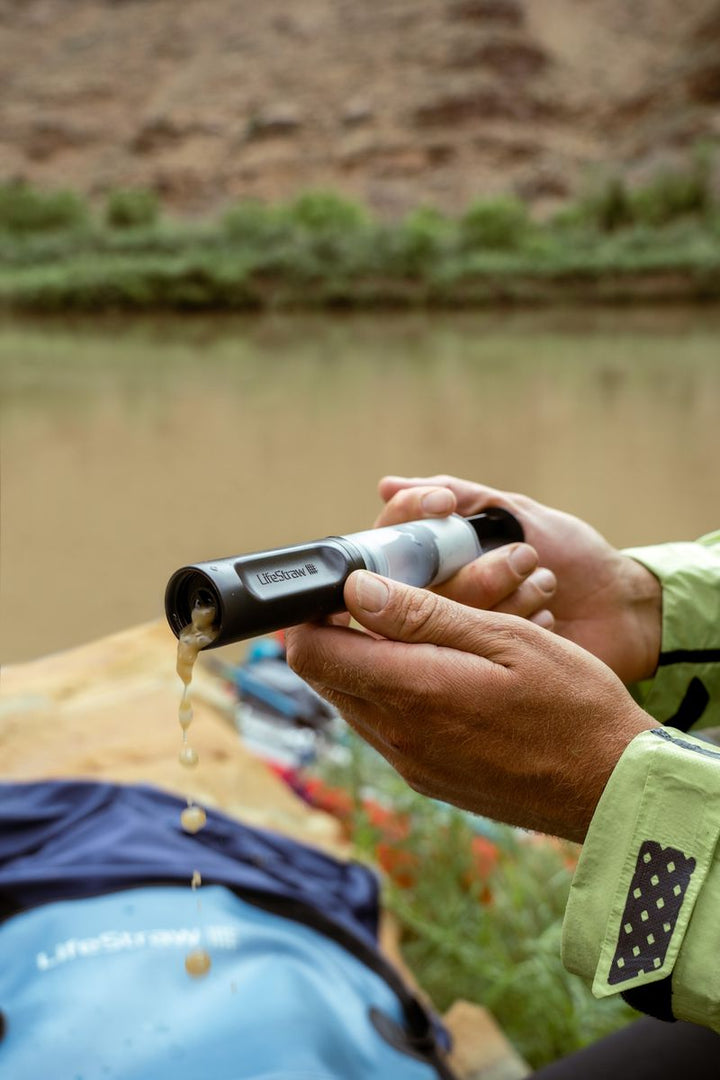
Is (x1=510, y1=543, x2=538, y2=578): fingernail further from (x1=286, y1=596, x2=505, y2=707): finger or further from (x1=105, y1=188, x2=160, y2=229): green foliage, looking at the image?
(x1=105, y1=188, x2=160, y2=229): green foliage

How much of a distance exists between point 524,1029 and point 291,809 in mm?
470

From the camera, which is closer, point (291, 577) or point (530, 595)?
point (291, 577)

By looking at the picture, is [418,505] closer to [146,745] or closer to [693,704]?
[693,704]

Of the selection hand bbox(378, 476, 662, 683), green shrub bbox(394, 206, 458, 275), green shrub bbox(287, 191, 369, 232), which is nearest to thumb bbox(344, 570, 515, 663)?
hand bbox(378, 476, 662, 683)

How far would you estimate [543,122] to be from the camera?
34.5m

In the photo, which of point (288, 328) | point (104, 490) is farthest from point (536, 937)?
point (288, 328)

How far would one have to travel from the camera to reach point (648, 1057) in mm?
769

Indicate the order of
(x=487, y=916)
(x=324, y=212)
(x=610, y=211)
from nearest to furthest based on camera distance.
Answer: (x=487, y=916)
(x=610, y=211)
(x=324, y=212)

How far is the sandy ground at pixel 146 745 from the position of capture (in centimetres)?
118

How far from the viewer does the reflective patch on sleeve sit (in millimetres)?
516

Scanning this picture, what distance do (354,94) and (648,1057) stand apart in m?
39.8

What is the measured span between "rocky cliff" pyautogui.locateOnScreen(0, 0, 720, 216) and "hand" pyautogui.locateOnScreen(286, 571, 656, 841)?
3272 centimetres

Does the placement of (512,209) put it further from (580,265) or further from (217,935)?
(217,935)

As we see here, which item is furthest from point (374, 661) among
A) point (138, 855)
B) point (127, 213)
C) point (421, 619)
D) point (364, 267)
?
point (127, 213)
